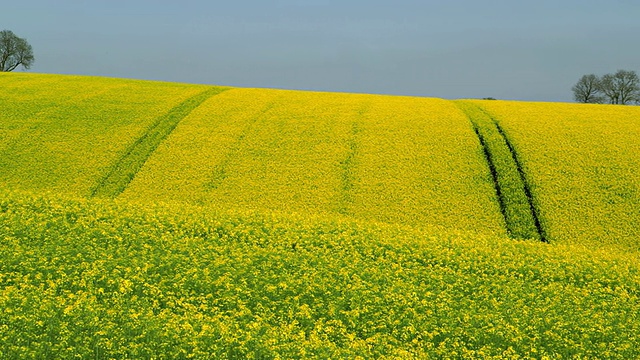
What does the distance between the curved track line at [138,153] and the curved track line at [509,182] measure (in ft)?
61.1

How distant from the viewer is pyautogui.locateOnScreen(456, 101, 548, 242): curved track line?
964 inches

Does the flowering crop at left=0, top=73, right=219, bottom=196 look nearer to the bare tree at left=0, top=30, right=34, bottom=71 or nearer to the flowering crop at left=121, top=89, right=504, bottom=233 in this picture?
the flowering crop at left=121, top=89, right=504, bottom=233

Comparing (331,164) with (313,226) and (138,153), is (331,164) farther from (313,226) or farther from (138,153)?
(138,153)

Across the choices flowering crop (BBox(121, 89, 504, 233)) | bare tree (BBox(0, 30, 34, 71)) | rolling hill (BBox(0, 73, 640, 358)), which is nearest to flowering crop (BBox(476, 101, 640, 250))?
rolling hill (BBox(0, 73, 640, 358))

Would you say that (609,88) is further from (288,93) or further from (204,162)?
(204,162)

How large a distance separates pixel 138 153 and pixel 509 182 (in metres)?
20.0

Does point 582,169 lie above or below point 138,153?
above

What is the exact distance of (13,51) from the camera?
91.2m

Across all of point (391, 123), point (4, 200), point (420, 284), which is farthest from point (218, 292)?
point (391, 123)

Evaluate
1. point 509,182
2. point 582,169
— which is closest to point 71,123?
point 509,182

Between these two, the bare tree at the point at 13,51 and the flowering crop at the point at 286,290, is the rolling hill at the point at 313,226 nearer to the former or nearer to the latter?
the flowering crop at the point at 286,290

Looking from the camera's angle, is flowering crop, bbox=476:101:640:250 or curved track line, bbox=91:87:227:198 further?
curved track line, bbox=91:87:227:198

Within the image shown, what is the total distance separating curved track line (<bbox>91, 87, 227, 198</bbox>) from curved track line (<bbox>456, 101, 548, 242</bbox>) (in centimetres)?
1864

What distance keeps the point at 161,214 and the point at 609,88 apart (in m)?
88.5
